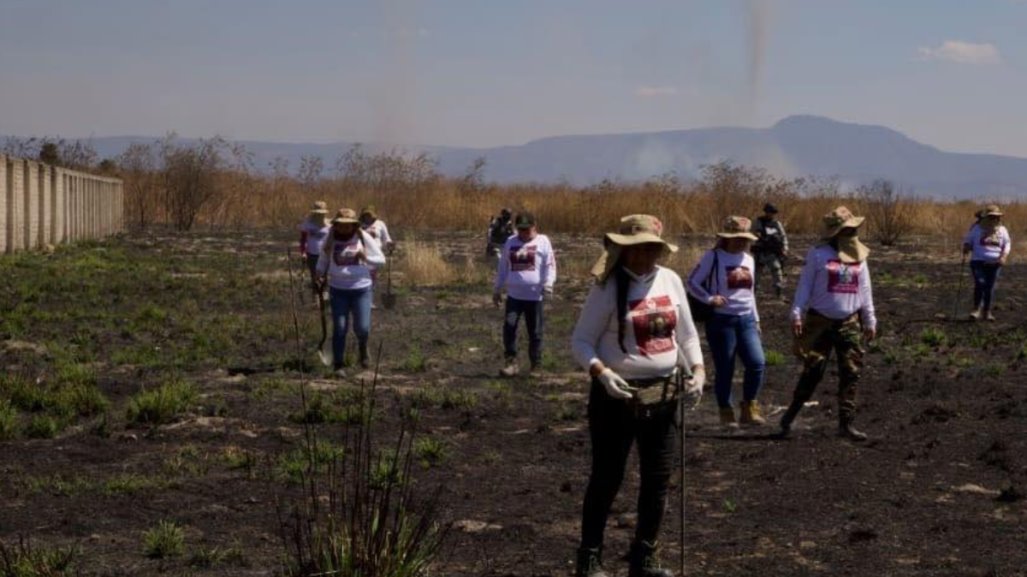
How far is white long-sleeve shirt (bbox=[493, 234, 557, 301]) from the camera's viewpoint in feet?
47.5

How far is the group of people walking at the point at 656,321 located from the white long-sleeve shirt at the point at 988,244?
0.06ft

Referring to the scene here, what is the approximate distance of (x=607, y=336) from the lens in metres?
6.88

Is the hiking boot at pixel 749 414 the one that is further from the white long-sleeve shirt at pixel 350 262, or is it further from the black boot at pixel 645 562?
the black boot at pixel 645 562

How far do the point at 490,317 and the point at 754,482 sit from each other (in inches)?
450

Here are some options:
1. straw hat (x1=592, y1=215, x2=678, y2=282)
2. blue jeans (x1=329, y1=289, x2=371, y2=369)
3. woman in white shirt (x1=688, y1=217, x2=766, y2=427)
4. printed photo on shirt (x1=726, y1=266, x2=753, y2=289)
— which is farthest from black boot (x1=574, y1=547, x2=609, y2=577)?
blue jeans (x1=329, y1=289, x2=371, y2=369)

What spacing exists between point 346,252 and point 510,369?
6.66 ft

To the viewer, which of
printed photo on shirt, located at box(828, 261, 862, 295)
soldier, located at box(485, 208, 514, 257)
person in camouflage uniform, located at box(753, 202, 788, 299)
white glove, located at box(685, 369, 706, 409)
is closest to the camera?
white glove, located at box(685, 369, 706, 409)

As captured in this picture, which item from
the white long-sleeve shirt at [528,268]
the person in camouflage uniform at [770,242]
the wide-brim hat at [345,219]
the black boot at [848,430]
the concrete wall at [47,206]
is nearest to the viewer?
the black boot at [848,430]

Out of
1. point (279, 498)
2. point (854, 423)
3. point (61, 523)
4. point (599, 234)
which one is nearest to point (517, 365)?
point (854, 423)

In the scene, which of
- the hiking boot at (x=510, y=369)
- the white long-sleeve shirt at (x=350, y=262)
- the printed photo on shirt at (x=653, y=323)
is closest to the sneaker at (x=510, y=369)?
the hiking boot at (x=510, y=369)

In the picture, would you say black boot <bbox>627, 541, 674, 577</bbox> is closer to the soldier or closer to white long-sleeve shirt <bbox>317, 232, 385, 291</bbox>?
white long-sleeve shirt <bbox>317, 232, 385, 291</bbox>

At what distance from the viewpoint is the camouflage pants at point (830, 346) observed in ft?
35.5

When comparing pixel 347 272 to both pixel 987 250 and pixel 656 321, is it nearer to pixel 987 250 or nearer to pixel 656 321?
pixel 656 321

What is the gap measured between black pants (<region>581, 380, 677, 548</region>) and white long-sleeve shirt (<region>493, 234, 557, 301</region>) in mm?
7678
